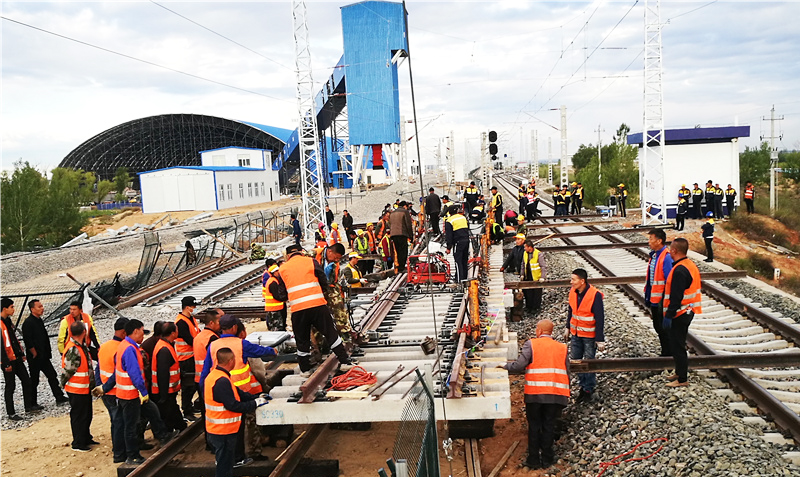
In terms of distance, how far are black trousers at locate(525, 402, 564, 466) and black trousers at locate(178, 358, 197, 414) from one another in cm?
415

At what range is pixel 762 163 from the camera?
46875 mm

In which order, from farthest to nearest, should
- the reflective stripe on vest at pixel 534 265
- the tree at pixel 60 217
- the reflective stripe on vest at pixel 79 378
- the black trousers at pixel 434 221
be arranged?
the tree at pixel 60 217
the black trousers at pixel 434 221
the reflective stripe on vest at pixel 534 265
the reflective stripe on vest at pixel 79 378

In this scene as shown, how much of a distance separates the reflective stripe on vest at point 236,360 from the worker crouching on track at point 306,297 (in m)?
0.86

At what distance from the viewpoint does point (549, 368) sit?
21.5 ft

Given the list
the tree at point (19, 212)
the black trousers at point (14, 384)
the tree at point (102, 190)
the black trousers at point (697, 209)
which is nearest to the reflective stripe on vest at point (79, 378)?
the black trousers at point (14, 384)

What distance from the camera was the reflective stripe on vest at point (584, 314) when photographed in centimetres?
760

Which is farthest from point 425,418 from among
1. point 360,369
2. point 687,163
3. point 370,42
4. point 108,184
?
point 108,184

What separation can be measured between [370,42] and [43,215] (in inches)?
940

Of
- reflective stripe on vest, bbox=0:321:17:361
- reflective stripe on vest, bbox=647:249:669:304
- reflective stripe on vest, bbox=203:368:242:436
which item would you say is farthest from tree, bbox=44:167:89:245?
reflective stripe on vest, bbox=647:249:669:304

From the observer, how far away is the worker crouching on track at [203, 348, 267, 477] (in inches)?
235

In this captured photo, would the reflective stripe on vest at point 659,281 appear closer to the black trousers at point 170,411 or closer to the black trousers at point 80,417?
the black trousers at point 170,411

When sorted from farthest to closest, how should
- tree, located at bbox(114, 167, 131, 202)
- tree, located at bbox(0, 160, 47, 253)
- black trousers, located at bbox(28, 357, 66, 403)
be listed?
tree, located at bbox(114, 167, 131, 202)
tree, located at bbox(0, 160, 47, 253)
black trousers, located at bbox(28, 357, 66, 403)

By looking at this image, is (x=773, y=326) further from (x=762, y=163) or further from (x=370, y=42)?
(x=762, y=163)

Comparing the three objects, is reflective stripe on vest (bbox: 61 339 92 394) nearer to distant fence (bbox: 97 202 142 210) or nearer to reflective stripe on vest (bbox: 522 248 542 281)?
reflective stripe on vest (bbox: 522 248 542 281)
